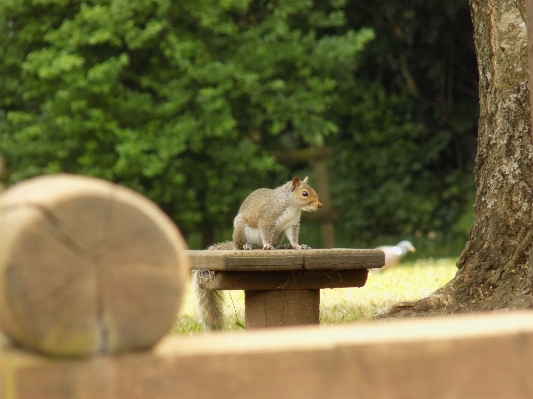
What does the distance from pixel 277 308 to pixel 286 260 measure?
38 cm

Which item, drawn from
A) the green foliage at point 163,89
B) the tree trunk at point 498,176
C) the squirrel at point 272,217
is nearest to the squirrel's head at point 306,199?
the squirrel at point 272,217

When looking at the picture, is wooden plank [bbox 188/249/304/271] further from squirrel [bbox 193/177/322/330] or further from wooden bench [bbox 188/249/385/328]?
squirrel [bbox 193/177/322/330]

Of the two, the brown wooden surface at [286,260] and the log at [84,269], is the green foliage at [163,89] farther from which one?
the log at [84,269]

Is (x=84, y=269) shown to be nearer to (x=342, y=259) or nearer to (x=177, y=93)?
(x=342, y=259)

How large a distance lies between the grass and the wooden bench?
2.42 feet

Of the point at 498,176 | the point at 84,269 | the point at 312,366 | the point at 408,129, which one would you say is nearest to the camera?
the point at 84,269

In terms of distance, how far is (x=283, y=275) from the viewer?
4.07 metres

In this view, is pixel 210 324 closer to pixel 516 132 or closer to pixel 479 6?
pixel 516 132

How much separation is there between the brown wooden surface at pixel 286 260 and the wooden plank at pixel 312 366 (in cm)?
204

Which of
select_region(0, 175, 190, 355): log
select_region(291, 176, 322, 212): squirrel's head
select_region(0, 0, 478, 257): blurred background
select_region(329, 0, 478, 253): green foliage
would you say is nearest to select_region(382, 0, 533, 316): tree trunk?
select_region(291, 176, 322, 212): squirrel's head

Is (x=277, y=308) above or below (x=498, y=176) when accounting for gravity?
below

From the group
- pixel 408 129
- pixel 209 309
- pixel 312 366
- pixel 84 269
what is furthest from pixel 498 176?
pixel 408 129

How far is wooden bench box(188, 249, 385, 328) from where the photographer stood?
3826 mm

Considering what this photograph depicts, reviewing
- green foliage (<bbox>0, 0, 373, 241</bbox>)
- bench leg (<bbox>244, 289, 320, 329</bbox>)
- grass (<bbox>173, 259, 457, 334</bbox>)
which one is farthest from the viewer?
green foliage (<bbox>0, 0, 373, 241</bbox>)
